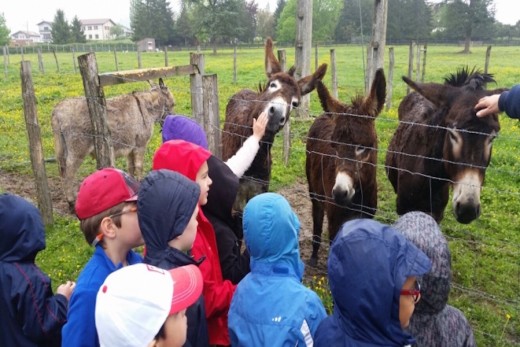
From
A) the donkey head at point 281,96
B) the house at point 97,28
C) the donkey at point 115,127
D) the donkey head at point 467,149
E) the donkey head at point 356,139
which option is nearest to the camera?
the donkey head at point 467,149

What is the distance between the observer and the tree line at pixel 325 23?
53.2 meters

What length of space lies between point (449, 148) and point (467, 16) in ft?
190

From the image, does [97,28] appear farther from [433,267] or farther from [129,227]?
[433,267]

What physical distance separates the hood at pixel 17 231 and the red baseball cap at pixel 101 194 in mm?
392

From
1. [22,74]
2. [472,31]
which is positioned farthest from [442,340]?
[472,31]

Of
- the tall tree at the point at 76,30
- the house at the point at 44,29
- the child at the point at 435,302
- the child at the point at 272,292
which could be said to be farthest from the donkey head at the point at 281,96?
the house at the point at 44,29

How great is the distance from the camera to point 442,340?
186cm

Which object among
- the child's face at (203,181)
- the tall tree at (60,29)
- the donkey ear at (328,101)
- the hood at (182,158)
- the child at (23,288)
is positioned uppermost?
the tall tree at (60,29)

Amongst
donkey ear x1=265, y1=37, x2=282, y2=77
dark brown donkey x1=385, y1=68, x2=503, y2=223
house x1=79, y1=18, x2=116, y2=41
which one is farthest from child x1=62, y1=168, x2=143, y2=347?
house x1=79, y1=18, x2=116, y2=41

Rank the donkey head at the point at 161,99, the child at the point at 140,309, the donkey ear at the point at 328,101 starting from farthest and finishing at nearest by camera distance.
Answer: the donkey head at the point at 161,99, the donkey ear at the point at 328,101, the child at the point at 140,309

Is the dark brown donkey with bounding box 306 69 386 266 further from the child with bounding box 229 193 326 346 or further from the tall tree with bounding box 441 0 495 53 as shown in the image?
the tall tree with bounding box 441 0 495 53

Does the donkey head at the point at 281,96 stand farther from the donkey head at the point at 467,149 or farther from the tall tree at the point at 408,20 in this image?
the tall tree at the point at 408,20

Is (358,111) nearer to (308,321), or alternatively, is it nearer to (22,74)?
(308,321)

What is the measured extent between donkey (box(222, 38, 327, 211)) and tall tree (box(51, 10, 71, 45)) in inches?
2667
